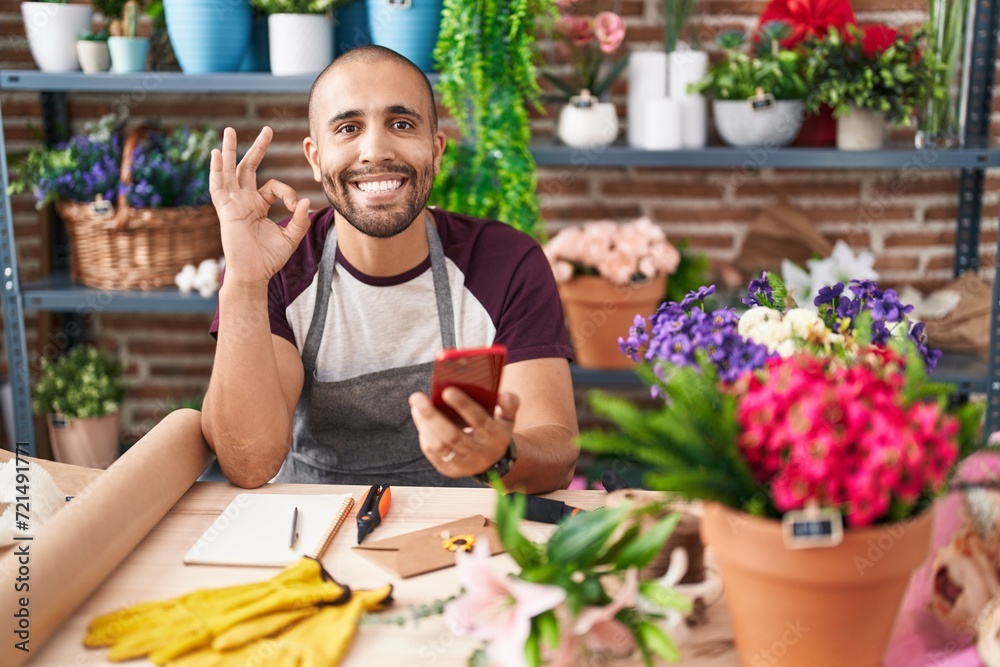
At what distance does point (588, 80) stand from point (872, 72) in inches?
26.2

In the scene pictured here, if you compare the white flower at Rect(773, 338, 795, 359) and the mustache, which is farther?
the mustache

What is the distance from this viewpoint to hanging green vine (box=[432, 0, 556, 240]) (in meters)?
2.12

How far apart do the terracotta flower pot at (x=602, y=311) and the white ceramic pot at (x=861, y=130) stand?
546mm

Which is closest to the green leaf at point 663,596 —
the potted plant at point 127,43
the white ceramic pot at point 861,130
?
the white ceramic pot at point 861,130

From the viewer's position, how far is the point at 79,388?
2566mm

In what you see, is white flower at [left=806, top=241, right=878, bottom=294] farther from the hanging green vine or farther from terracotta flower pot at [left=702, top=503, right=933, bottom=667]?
terracotta flower pot at [left=702, top=503, right=933, bottom=667]

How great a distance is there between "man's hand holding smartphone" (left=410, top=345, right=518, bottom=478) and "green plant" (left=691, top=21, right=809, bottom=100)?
143 cm

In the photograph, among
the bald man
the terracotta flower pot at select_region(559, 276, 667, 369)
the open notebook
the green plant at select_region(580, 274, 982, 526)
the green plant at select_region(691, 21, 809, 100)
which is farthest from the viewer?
the terracotta flower pot at select_region(559, 276, 667, 369)

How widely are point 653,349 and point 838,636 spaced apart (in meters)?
0.31

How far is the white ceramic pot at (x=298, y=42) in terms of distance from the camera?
227cm

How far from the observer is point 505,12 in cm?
214

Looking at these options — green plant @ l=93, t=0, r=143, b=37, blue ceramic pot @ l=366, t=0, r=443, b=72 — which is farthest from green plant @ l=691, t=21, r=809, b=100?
green plant @ l=93, t=0, r=143, b=37

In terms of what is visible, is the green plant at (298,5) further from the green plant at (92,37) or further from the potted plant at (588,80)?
the potted plant at (588,80)

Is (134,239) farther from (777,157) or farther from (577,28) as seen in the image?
(777,157)
